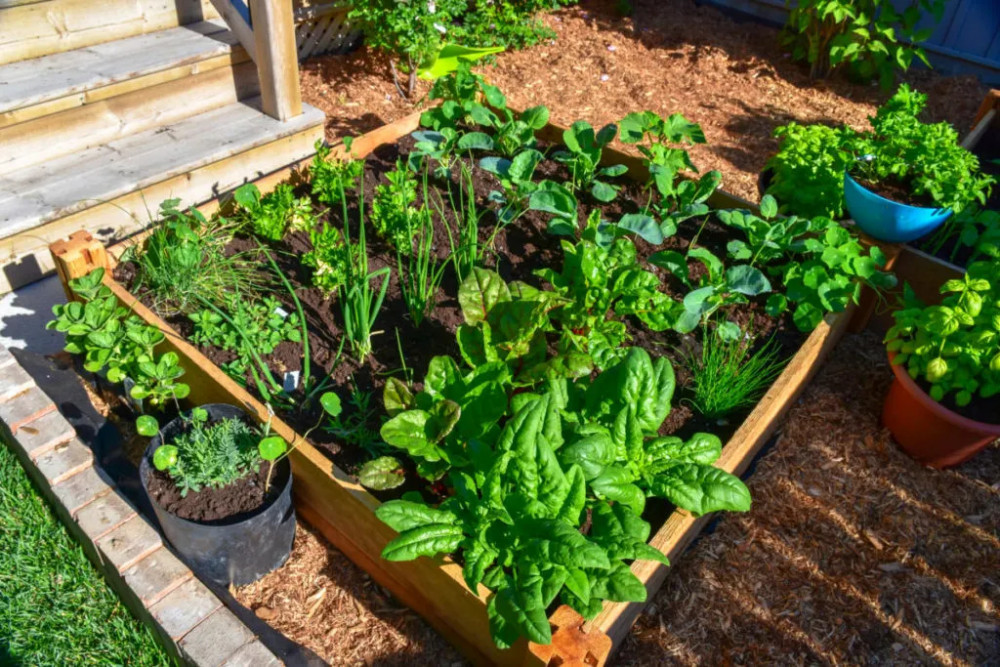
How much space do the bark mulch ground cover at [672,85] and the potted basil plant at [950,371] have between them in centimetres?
165

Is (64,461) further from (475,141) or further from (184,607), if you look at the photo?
(475,141)

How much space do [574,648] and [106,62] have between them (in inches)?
128

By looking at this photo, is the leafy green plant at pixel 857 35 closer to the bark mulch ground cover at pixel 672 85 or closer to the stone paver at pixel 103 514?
the bark mulch ground cover at pixel 672 85

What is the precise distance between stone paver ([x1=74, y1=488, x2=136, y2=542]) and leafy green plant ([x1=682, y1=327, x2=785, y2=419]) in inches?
72.1

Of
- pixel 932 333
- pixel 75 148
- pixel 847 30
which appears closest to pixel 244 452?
pixel 75 148

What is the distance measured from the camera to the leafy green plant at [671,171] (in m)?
3.10

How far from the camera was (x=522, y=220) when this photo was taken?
10.8ft

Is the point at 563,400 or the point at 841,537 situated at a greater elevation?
the point at 563,400

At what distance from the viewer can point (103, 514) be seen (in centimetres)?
226

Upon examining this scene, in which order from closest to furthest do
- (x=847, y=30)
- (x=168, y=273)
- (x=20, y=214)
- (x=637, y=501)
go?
(x=637, y=501)
(x=168, y=273)
(x=20, y=214)
(x=847, y=30)

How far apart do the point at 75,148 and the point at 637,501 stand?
2988mm

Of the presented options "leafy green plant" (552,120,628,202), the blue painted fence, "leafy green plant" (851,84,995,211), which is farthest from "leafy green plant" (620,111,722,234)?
the blue painted fence

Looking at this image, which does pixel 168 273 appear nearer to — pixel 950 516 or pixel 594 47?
pixel 950 516

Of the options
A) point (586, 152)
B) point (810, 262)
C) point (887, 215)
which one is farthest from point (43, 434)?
point (887, 215)
